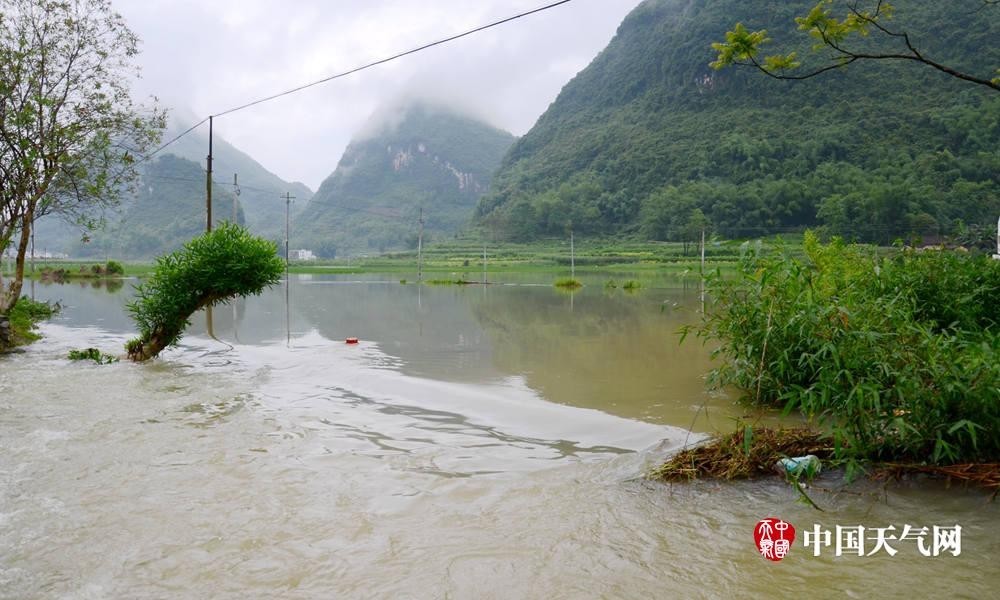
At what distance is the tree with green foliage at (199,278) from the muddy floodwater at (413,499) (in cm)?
191

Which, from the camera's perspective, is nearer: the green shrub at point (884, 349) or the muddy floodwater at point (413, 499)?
the muddy floodwater at point (413, 499)

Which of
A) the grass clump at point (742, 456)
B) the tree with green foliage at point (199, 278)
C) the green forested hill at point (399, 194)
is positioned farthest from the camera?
the green forested hill at point (399, 194)

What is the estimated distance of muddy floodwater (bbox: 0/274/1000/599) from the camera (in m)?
3.36

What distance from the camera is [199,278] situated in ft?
37.5

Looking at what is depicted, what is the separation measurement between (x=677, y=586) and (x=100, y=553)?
314cm

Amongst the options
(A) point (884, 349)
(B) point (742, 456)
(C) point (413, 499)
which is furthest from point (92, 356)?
(A) point (884, 349)

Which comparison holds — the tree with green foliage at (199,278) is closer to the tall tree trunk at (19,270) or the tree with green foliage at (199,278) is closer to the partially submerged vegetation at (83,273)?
the tall tree trunk at (19,270)

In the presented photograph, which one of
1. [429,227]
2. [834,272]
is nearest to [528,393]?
[834,272]

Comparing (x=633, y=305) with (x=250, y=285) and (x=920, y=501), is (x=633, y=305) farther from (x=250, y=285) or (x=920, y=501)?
(x=920, y=501)

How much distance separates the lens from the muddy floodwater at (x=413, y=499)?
3361mm

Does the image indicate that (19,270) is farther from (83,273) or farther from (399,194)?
(399,194)

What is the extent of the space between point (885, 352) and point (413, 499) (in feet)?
11.1

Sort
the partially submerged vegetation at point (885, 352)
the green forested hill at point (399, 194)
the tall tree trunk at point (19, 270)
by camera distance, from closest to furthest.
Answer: the partially submerged vegetation at point (885, 352) → the tall tree trunk at point (19, 270) → the green forested hill at point (399, 194)

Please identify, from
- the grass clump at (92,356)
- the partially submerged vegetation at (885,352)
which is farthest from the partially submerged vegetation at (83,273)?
the partially submerged vegetation at (885,352)
